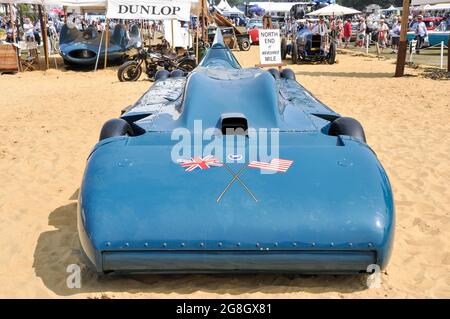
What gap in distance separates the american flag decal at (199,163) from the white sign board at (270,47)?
11729 mm

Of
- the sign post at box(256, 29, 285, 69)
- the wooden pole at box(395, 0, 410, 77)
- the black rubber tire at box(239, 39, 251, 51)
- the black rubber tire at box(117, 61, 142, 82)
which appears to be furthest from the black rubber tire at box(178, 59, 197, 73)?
the black rubber tire at box(239, 39, 251, 51)

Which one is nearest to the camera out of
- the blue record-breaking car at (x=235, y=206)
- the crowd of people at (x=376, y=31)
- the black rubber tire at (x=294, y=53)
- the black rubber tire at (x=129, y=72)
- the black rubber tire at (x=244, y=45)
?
the blue record-breaking car at (x=235, y=206)

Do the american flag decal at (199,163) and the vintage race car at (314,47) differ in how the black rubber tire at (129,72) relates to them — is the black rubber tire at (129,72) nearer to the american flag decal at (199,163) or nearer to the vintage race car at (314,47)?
the vintage race car at (314,47)

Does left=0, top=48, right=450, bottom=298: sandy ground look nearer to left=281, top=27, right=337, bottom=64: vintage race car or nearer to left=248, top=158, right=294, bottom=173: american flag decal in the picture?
left=248, top=158, right=294, bottom=173: american flag decal

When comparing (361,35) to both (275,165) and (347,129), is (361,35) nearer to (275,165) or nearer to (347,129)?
(347,129)

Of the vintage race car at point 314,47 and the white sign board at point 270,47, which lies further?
the vintage race car at point 314,47

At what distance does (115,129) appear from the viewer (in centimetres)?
374

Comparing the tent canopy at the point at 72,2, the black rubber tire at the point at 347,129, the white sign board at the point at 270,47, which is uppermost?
the tent canopy at the point at 72,2

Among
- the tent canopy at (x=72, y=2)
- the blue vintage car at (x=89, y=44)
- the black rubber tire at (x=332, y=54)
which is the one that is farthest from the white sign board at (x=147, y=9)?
the black rubber tire at (x=332, y=54)

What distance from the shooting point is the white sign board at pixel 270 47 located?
14.4m

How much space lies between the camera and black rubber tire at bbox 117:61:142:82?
13.3 metres

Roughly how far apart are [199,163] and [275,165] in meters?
0.49

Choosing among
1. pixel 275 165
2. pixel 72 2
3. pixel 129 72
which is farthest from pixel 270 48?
pixel 275 165
